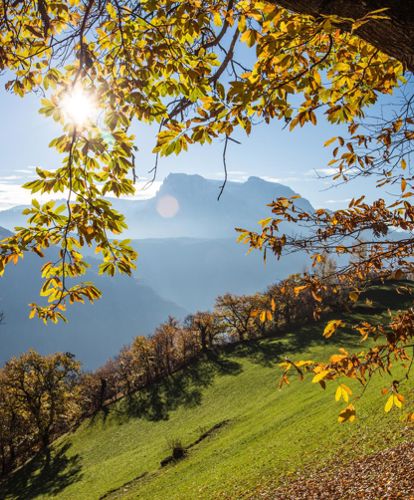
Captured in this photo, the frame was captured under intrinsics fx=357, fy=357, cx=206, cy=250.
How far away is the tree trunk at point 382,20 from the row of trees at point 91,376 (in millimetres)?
31021

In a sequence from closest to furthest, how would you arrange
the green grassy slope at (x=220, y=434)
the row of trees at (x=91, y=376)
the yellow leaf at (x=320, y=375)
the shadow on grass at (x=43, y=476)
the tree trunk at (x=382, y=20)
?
the tree trunk at (x=382, y=20) → the yellow leaf at (x=320, y=375) → the green grassy slope at (x=220, y=434) → the shadow on grass at (x=43, y=476) → the row of trees at (x=91, y=376)

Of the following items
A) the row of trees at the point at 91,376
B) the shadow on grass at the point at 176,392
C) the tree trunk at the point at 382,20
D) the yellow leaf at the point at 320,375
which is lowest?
the shadow on grass at the point at 176,392

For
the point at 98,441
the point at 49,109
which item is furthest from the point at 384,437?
the point at 98,441

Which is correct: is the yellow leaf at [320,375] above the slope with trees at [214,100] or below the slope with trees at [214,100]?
below

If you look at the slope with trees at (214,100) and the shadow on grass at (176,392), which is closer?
the slope with trees at (214,100)

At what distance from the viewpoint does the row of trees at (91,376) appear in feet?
154

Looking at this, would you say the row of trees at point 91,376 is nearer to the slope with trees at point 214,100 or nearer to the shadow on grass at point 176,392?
the shadow on grass at point 176,392

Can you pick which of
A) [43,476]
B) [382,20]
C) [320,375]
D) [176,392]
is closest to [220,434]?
[43,476]

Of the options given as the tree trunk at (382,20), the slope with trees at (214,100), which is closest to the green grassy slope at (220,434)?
the slope with trees at (214,100)

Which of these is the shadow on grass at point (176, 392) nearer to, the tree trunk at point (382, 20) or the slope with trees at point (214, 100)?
the slope with trees at point (214, 100)

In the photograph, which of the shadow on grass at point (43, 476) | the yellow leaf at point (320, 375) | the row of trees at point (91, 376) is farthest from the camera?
the row of trees at point (91, 376)

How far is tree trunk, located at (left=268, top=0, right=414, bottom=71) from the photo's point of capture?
2.15m

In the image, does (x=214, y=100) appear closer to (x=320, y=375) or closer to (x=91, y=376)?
(x=320, y=375)

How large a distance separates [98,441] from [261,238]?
4923cm
